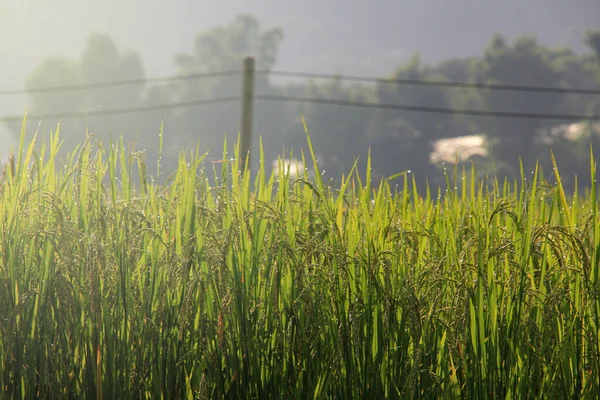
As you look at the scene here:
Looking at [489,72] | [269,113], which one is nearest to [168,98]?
[269,113]

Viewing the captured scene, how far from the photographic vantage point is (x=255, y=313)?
2240 mm

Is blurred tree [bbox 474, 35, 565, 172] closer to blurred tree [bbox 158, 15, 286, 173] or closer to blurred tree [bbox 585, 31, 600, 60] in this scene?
blurred tree [bbox 585, 31, 600, 60]

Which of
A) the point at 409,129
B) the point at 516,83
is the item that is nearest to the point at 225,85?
the point at 409,129

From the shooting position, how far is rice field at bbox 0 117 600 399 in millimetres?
2152

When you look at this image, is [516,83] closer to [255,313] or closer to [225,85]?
[225,85]

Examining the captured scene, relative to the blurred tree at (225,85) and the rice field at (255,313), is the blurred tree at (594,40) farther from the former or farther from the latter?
the rice field at (255,313)

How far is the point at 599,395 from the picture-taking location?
2191mm

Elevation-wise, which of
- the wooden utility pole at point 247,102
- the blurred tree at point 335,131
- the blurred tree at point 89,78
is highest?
the blurred tree at point 89,78

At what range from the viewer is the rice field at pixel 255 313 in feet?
7.06

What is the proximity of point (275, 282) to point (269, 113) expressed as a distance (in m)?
99.7

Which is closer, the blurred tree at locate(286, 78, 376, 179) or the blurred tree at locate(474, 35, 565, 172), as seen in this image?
the blurred tree at locate(474, 35, 565, 172)

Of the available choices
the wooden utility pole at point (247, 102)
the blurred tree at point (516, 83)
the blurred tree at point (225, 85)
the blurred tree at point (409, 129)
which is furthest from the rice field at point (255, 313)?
the blurred tree at point (409, 129)

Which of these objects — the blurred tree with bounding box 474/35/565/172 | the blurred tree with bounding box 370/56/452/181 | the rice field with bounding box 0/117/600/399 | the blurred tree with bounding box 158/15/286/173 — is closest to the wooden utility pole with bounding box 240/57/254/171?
the rice field with bounding box 0/117/600/399

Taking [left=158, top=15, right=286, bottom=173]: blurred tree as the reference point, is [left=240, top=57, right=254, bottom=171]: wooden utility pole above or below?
below
